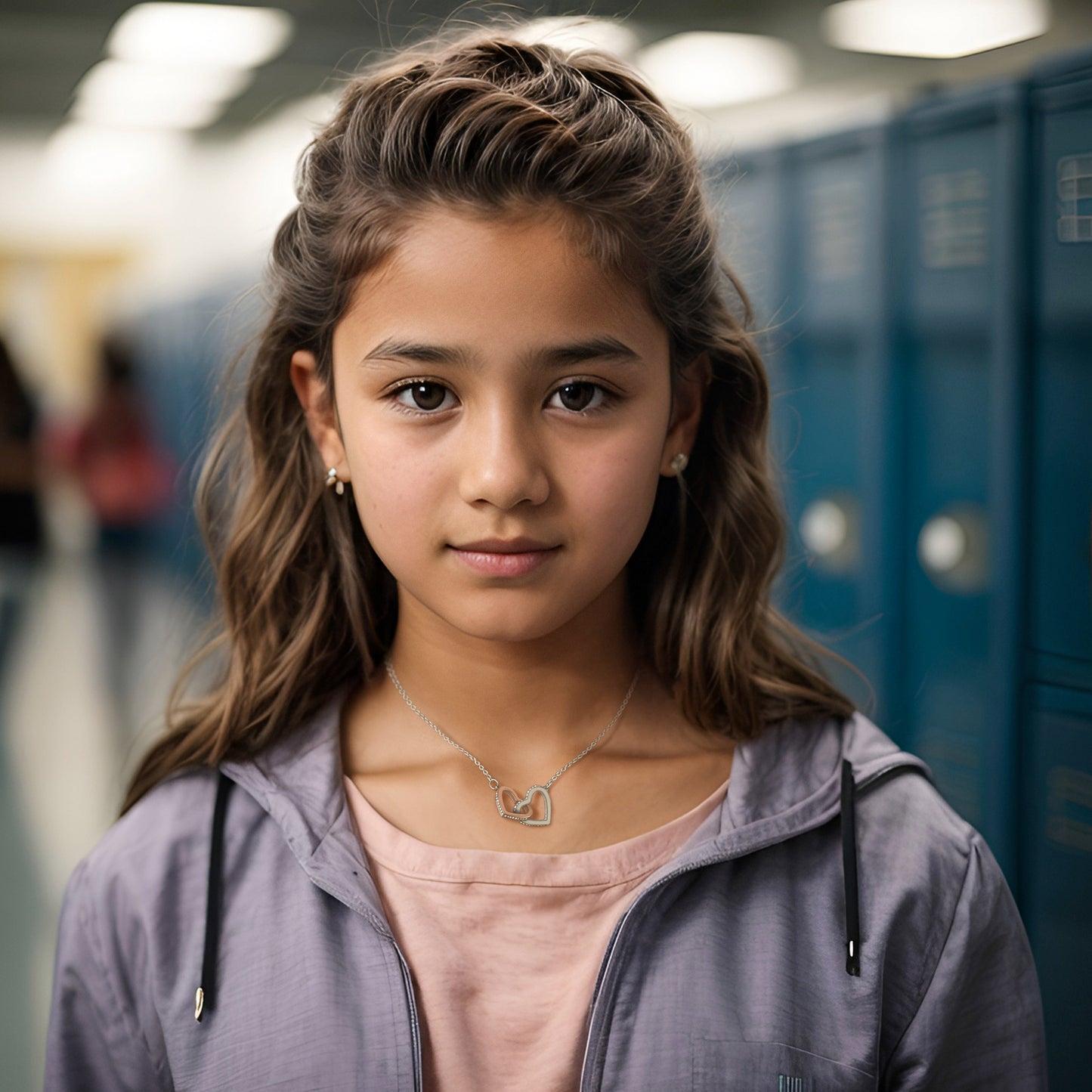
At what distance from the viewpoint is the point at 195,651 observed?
4.49 feet

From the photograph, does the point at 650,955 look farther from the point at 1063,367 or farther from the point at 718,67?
the point at 718,67

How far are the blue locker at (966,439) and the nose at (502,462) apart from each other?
2.47ft

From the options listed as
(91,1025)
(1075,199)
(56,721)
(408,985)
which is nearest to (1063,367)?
(1075,199)

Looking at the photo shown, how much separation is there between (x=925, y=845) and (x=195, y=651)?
80cm

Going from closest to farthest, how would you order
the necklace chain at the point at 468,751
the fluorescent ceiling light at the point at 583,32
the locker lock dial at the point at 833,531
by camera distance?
the necklace chain at the point at 468,751
the fluorescent ceiling light at the point at 583,32
the locker lock dial at the point at 833,531

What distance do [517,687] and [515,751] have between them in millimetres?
64

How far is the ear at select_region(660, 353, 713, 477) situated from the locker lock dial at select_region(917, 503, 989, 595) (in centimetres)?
56

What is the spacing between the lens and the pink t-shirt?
1.04 metres

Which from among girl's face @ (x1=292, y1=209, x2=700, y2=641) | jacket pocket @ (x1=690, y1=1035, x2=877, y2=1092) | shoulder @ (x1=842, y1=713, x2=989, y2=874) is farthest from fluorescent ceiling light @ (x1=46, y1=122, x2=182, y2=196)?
jacket pocket @ (x1=690, y1=1035, x2=877, y2=1092)

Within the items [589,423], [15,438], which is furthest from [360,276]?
[15,438]

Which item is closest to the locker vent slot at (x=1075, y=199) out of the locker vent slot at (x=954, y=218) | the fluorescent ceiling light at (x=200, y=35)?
the locker vent slot at (x=954, y=218)

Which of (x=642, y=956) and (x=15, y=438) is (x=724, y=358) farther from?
(x=15, y=438)

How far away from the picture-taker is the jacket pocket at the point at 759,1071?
104cm

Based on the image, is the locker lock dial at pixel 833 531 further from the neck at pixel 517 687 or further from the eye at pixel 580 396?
the eye at pixel 580 396
